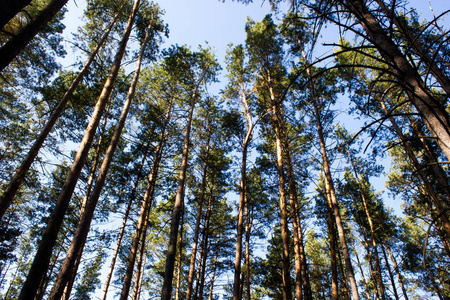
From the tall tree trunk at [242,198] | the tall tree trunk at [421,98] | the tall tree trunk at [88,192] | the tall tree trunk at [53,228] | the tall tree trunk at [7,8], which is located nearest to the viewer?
the tall tree trunk at [421,98]

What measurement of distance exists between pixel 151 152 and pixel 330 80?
28.9 ft

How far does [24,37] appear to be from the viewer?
2.87 m

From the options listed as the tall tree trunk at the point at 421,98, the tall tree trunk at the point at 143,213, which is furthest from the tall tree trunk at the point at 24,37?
the tall tree trunk at the point at 143,213

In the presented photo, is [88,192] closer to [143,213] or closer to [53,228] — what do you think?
[143,213]

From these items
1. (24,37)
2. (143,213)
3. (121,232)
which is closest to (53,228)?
(24,37)

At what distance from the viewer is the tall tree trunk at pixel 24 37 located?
2.52m

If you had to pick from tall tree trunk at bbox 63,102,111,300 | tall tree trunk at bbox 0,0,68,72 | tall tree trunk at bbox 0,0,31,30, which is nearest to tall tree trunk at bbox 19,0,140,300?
tall tree trunk at bbox 0,0,68,72

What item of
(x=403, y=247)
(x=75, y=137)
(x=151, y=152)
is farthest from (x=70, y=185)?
(x=403, y=247)

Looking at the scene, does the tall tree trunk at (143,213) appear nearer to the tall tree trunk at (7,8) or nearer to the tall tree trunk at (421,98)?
the tall tree trunk at (7,8)

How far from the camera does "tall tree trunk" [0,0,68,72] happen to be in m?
2.52

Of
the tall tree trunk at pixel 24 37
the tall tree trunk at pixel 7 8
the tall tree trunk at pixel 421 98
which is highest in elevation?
the tall tree trunk at pixel 24 37

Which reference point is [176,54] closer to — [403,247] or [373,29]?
[373,29]

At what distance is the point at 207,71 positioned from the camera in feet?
37.6

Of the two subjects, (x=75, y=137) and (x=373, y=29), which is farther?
(x=75, y=137)
